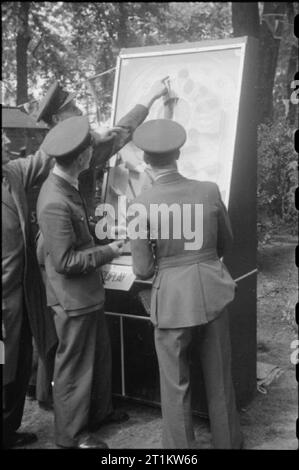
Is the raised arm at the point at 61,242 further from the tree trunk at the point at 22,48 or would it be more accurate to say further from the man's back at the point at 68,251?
the tree trunk at the point at 22,48

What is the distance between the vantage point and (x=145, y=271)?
10.1 ft

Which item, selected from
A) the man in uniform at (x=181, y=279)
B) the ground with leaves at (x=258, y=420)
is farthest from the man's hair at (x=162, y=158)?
the ground with leaves at (x=258, y=420)

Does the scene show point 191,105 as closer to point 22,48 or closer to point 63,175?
point 63,175

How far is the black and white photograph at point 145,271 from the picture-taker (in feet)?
10.0

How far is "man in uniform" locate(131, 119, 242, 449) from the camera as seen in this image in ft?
9.87

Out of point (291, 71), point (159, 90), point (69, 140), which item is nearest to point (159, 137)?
point (69, 140)

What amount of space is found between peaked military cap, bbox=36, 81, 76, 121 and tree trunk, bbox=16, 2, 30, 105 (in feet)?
29.8

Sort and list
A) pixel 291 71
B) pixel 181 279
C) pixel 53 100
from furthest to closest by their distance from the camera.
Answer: pixel 291 71 → pixel 53 100 → pixel 181 279

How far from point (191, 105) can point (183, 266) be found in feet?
4.06

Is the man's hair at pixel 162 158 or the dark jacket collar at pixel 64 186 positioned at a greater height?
the man's hair at pixel 162 158

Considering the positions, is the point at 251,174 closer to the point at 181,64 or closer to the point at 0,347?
the point at 181,64

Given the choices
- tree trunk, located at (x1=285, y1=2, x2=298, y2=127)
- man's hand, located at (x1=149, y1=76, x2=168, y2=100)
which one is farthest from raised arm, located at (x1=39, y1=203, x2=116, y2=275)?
tree trunk, located at (x1=285, y1=2, x2=298, y2=127)
